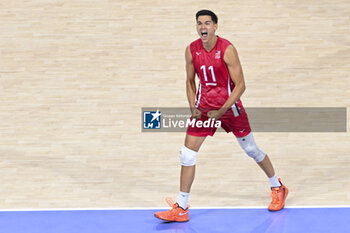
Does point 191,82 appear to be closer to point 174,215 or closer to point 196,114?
point 196,114

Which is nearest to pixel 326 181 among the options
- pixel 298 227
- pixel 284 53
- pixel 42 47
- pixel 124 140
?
pixel 298 227

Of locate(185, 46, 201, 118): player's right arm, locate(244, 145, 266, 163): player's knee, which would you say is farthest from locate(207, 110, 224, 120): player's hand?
locate(244, 145, 266, 163): player's knee

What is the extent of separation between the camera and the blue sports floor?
4.45 m

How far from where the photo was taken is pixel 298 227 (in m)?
4.47

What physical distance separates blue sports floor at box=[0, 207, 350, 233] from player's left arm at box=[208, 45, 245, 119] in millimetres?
960

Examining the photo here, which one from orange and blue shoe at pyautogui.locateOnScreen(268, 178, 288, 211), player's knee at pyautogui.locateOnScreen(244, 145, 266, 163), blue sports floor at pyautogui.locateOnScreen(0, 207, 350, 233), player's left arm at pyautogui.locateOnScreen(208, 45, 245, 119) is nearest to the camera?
blue sports floor at pyautogui.locateOnScreen(0, 207, 350, 233)

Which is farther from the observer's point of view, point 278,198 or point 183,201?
point 278,198

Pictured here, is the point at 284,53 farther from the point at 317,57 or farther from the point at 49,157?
the point at 49,157

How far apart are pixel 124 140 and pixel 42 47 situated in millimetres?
1597

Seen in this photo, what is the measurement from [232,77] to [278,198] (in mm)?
1282

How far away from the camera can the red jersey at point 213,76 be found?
459 cm

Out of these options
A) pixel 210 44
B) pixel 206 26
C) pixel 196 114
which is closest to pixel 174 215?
pixel 196 114

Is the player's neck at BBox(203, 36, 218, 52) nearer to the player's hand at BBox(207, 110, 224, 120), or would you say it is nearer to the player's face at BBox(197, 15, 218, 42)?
the player's face at BBox(197, 15, 218, 42)

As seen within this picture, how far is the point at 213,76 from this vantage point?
15.2 feet
